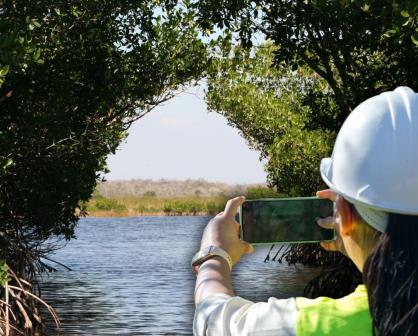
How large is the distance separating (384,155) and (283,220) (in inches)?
14.6

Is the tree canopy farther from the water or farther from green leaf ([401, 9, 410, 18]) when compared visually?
green leaf ([401, 9, 410, 18])

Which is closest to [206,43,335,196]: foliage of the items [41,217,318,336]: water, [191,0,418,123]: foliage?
[41,217,318,336]: water

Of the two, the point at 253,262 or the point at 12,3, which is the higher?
the point at 12,3

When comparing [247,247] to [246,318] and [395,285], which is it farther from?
[395,285]

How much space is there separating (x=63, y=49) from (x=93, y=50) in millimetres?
490

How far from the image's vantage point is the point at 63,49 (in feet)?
51.9

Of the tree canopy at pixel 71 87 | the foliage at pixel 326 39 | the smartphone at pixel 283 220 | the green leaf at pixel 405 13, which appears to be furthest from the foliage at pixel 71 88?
the smartphone at pixel 283 220

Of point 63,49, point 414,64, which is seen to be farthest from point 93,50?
point 414,64

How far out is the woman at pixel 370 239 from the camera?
1.23 metres

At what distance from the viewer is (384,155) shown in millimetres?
1300

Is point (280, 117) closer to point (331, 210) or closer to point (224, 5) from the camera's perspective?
point (224, 5)

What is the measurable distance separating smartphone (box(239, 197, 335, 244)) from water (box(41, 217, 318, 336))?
79 mm

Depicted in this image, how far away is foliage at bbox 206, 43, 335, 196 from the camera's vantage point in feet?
106

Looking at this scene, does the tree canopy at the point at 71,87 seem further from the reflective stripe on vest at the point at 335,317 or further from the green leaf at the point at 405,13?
the reflective stripe on vest at the point at 335,317
